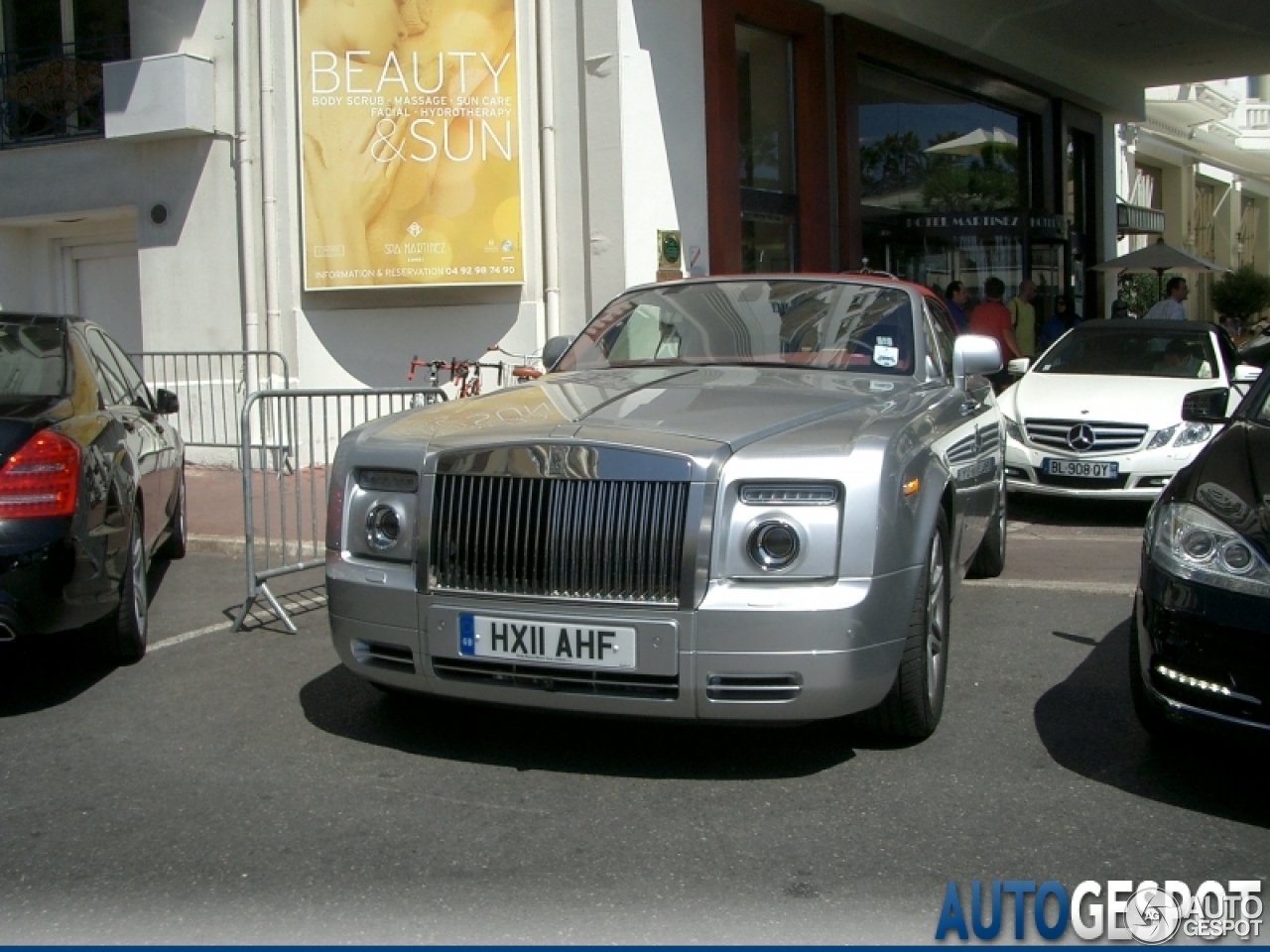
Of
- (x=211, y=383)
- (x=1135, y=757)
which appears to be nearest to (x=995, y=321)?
(x=211, y=383)

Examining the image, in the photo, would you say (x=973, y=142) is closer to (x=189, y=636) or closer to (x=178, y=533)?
(x=178, y=533)

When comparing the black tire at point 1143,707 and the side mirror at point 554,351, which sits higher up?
the side mirror at point 554,351

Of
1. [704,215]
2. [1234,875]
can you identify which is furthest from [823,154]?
[1234,875]

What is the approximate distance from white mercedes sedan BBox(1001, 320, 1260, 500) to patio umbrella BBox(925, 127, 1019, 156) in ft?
22.7

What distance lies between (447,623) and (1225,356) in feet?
28.1

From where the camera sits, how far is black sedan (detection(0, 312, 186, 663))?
493 centimetres

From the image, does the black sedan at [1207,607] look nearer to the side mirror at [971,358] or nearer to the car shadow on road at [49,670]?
the side mirror at [971,358]

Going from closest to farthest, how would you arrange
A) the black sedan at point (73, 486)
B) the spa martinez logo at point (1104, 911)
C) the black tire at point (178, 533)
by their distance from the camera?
the spa martinez logo at point (1104, 911) < the black sedan at point (73, 486) < the black tire at point (178, 533)

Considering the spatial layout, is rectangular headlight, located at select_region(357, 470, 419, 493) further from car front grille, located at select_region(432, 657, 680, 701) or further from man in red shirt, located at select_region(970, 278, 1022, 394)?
man in red shirt, located at select_region(970, 278, 1022, 394)

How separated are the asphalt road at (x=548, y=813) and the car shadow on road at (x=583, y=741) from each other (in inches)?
0.5

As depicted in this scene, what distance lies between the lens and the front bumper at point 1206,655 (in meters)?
3.86

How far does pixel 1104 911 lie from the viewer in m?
3.40

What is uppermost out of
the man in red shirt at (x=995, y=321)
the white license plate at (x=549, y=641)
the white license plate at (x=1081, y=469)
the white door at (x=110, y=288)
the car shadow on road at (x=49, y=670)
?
the white door at (x=110, y=288)

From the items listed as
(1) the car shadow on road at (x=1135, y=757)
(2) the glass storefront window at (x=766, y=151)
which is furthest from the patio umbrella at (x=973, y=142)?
(1) the car shadow on road at (x=1135, y=757)
